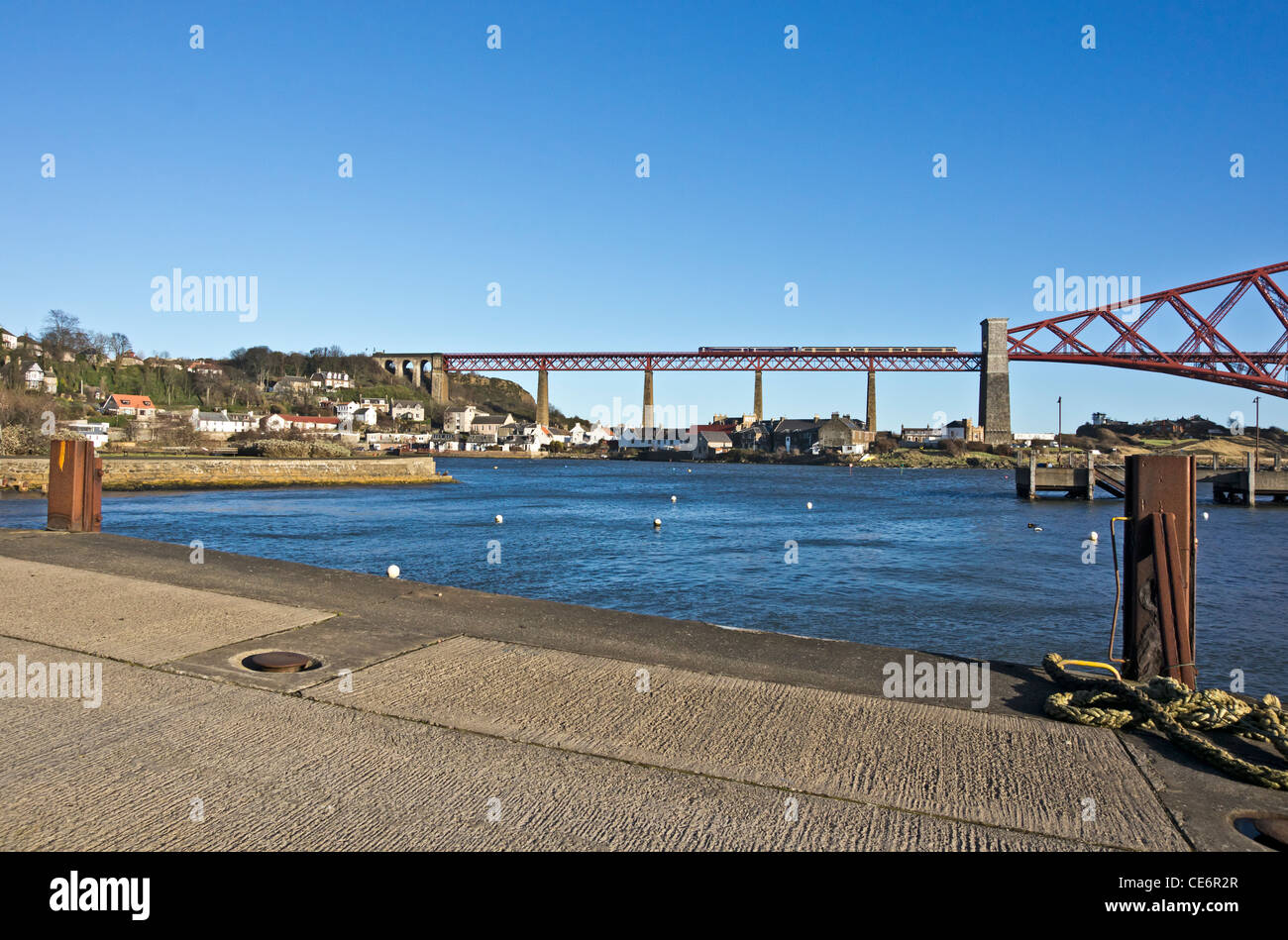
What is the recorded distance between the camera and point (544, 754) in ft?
12.8

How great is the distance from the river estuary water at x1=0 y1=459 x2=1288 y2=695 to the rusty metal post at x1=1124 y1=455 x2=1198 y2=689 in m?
5.87

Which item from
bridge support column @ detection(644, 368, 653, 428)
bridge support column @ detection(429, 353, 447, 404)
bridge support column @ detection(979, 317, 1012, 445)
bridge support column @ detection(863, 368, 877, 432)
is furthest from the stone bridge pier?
bridge support column @ detection(979, 317, 1012, 445)

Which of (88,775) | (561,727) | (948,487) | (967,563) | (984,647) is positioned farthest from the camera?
(948,487)

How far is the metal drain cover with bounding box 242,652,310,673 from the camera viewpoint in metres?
5.11

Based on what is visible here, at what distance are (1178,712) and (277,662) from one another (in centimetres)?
507

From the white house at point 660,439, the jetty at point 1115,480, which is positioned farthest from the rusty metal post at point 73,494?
the white house at point 660,439

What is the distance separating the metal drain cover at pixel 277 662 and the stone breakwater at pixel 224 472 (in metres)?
38.8

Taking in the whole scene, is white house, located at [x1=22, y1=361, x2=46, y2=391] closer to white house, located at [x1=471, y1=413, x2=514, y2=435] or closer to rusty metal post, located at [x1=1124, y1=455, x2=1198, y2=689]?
white house, located at [x1=471, y1=413, x2=514, y2=435]

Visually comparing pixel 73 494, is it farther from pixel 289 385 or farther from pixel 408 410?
pixel 289 385

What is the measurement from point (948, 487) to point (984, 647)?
200ft

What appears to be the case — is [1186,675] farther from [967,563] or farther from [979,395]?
[979,395]

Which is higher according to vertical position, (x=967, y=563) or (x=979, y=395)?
(x=979, y=395)

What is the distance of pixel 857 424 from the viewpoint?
130625 millimetres
